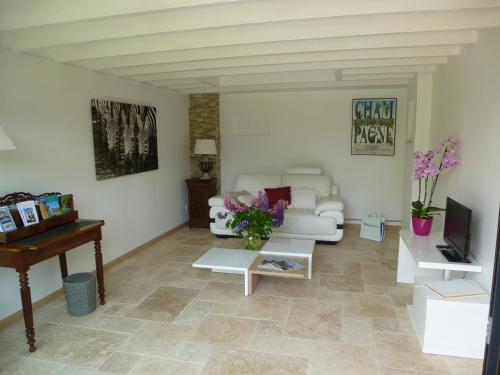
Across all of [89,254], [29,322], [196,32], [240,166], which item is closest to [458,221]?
[196,32]

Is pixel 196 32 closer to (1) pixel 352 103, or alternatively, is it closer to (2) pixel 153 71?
(2) pixel 153 71

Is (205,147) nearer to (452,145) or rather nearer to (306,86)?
(306,86)

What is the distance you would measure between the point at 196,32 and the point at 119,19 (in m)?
0.56

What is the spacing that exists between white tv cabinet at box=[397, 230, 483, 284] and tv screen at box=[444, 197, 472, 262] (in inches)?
3.7

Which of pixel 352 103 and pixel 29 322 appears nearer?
pixel 29 322

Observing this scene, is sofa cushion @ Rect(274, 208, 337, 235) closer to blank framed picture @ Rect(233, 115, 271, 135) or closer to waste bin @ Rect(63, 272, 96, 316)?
blank framed picture @ Rect(233, 115, 271, 135)

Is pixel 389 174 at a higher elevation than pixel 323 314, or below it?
higher

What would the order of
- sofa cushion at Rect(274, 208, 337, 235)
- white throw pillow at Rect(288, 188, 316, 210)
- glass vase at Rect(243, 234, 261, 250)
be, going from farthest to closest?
white throw pillow at Rect(288, 188, 316, 210) → sofa cushion at Rect(274, 208, 337, 235) → glass vase at Rect(243, 234, 261, 250)

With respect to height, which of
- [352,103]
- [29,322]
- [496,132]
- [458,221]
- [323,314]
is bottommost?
[323,314]

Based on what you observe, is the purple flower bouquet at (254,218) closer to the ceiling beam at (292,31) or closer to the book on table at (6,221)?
the ceiling beam at (292,31)

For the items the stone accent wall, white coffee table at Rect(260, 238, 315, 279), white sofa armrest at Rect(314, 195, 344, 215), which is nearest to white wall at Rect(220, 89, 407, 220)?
Answer: the stone accent wall

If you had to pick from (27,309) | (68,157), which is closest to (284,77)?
(68,157)

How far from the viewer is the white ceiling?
218cm

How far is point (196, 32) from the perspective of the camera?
2734mm
